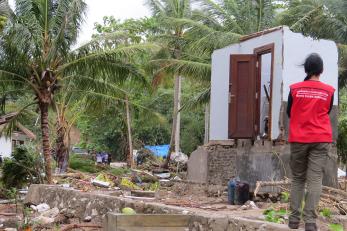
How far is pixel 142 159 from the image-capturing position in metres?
29.2

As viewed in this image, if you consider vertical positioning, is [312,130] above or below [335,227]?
above

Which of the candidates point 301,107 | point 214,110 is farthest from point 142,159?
point 301,107

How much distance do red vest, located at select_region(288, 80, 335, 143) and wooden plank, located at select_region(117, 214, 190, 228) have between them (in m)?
2.19

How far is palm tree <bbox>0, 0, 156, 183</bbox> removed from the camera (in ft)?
47.0

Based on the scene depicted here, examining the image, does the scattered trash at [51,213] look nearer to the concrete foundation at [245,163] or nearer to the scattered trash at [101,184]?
the concrete foundation at [245,163]

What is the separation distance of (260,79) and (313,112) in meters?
6.30

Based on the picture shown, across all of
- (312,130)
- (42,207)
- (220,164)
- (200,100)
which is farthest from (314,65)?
(200,100)

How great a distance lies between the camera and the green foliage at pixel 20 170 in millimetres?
15289

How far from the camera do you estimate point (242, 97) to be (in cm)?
1138

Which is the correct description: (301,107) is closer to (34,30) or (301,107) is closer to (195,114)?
(34,30)

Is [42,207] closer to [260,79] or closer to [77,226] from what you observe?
[77,226]

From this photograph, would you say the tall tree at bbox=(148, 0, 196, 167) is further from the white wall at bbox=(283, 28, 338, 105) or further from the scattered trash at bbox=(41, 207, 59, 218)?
the scattered trash at bbox=(41, 207, 59, 218)

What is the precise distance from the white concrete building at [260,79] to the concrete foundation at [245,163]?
26cm

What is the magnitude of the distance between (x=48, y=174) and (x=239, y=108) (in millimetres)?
6150
